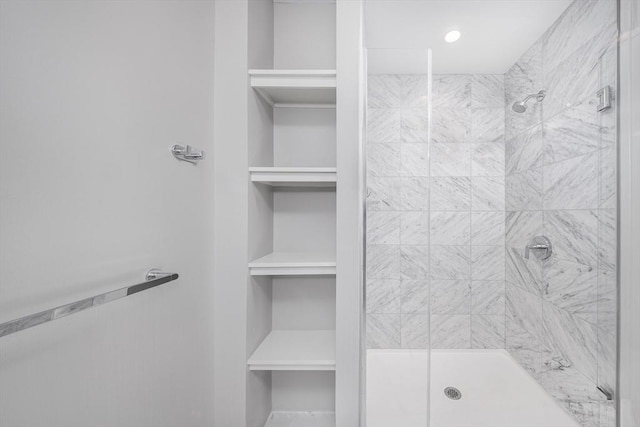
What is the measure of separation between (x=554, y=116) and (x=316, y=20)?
1.15 m

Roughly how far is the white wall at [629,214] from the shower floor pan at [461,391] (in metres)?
0.34

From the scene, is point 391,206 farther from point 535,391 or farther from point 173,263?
point 535,391

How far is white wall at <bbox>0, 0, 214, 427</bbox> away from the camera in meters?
0.39

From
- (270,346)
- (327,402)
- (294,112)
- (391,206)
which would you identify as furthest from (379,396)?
(294,112)

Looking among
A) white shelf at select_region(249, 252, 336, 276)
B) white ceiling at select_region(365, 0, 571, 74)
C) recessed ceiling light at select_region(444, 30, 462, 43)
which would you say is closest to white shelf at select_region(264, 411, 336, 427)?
white shelf at select_region(249, 252, 336, 276)

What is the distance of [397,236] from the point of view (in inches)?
42.0

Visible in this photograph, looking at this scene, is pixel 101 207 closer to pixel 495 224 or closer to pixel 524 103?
pixel 495 224

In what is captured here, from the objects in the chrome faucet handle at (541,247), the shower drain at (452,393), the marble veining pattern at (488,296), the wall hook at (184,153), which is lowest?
the shower drain at (452,393)

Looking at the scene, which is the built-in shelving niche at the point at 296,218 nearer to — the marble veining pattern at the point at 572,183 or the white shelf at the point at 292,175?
the white shelf at the point at 292,175

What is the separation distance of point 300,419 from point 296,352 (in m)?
0.41

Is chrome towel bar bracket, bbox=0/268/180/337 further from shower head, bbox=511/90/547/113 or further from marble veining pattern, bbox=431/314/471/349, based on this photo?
shower head, bbox=511/90/547/113

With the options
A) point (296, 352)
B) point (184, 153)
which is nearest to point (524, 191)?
point (296, 352)

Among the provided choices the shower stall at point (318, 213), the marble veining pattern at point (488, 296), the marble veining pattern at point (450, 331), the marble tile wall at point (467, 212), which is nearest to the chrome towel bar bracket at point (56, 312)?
the shower stall at point (318, 213)

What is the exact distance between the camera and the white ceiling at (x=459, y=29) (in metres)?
1.05
